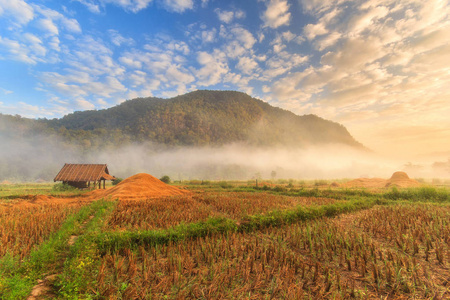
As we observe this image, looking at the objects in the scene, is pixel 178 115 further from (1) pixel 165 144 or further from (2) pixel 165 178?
(2) pixel 165 178

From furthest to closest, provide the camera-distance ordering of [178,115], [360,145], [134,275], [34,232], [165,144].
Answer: [360,145], [178,115], [165,144], [34,232], [134,275]

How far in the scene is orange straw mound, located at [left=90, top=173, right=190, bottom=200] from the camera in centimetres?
1796

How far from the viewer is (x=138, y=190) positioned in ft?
64.6

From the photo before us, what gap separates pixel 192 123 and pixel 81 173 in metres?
87.9

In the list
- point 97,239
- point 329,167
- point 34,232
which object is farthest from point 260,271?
point 329,167

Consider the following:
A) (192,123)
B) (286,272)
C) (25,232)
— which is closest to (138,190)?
(25,232)

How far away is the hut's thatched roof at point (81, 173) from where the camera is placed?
1032 inches

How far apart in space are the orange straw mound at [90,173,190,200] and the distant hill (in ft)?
259

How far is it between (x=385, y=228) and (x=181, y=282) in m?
7.90

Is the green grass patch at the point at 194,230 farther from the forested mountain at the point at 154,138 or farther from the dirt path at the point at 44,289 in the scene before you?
the forested mountain at the point at 154,138

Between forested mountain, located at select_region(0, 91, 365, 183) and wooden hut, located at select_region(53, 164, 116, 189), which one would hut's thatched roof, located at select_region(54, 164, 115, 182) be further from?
forested mountain, located at select_region(0, 91, 365, 183)

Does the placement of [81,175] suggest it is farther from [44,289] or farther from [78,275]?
[78,275]

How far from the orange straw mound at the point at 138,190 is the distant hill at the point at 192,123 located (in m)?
78.8

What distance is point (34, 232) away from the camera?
713cm
